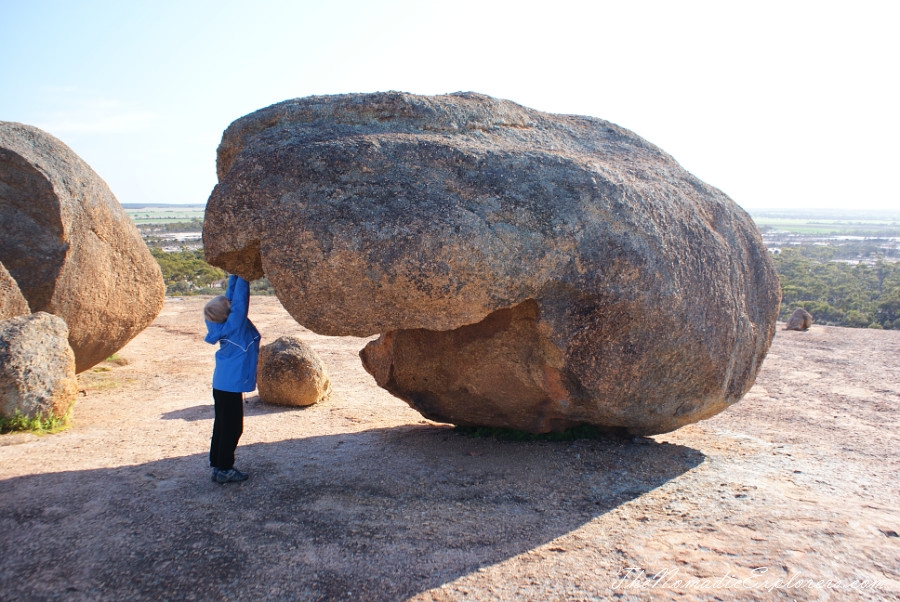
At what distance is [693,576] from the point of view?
3506 mm

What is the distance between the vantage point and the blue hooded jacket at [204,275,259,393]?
14.8 feet

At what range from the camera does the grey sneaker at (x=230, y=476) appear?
4.64 metres

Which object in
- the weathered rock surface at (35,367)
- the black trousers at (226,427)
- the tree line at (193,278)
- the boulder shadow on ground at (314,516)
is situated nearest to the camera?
the boulder shadow on ground at (314,516)

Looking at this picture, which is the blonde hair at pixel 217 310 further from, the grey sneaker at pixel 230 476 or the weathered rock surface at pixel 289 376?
the weathered rock surface at pixel 289 376

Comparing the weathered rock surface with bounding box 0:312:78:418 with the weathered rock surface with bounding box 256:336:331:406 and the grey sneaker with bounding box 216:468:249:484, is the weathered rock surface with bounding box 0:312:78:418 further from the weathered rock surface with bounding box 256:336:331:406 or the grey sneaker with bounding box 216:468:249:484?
the grey sneaker with bounding box 216:468:249:484

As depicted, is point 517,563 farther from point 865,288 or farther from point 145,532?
point 865,288

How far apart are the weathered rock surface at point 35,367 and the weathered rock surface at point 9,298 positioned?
0.77 ft

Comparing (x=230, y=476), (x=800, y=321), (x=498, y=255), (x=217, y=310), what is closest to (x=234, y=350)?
(x=217, y=310)

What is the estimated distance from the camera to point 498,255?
423cm

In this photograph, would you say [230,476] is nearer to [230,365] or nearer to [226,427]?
[226,427]

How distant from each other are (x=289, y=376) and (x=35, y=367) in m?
2.52

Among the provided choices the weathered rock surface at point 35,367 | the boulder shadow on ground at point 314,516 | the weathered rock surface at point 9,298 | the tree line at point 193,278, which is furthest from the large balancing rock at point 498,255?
the tree line at point 193,278

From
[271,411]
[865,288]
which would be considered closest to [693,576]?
[271,411]

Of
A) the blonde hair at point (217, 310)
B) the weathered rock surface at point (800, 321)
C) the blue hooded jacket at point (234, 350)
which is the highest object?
the blonde hair at point (217, 310)
